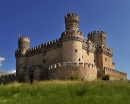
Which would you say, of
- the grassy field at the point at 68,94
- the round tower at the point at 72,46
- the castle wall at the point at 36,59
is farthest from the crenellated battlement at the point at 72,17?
the grassy field at the point at 68,94

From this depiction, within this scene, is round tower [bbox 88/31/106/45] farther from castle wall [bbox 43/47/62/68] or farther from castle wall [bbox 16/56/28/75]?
castle wall [bbox 16/56/28/75]

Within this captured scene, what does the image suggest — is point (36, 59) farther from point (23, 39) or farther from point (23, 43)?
point (23, 39)

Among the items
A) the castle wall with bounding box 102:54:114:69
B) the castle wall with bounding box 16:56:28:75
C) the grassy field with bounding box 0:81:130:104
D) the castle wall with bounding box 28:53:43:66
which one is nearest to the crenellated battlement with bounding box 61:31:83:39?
the castle wall with bounding box 28:53:43:66

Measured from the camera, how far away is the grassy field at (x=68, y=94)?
62.6 feet

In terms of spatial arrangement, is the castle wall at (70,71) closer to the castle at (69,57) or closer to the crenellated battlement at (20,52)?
the castle at (69,57)

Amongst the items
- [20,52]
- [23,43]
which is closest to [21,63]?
[20,52]

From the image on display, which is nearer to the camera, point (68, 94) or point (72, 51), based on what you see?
point (68, 94)

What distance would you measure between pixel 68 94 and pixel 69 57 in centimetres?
1849

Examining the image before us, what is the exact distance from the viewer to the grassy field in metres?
19.1

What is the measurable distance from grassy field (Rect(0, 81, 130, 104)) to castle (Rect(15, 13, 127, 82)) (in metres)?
12.9

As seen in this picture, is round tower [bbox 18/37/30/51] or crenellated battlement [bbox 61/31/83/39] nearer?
crenellated battlement [bbox 61/31/83/39]

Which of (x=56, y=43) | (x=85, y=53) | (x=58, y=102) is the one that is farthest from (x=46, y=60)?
(x=58, y=102)

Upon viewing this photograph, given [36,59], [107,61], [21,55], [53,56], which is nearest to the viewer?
[53,56]

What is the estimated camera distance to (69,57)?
39.7 metres
